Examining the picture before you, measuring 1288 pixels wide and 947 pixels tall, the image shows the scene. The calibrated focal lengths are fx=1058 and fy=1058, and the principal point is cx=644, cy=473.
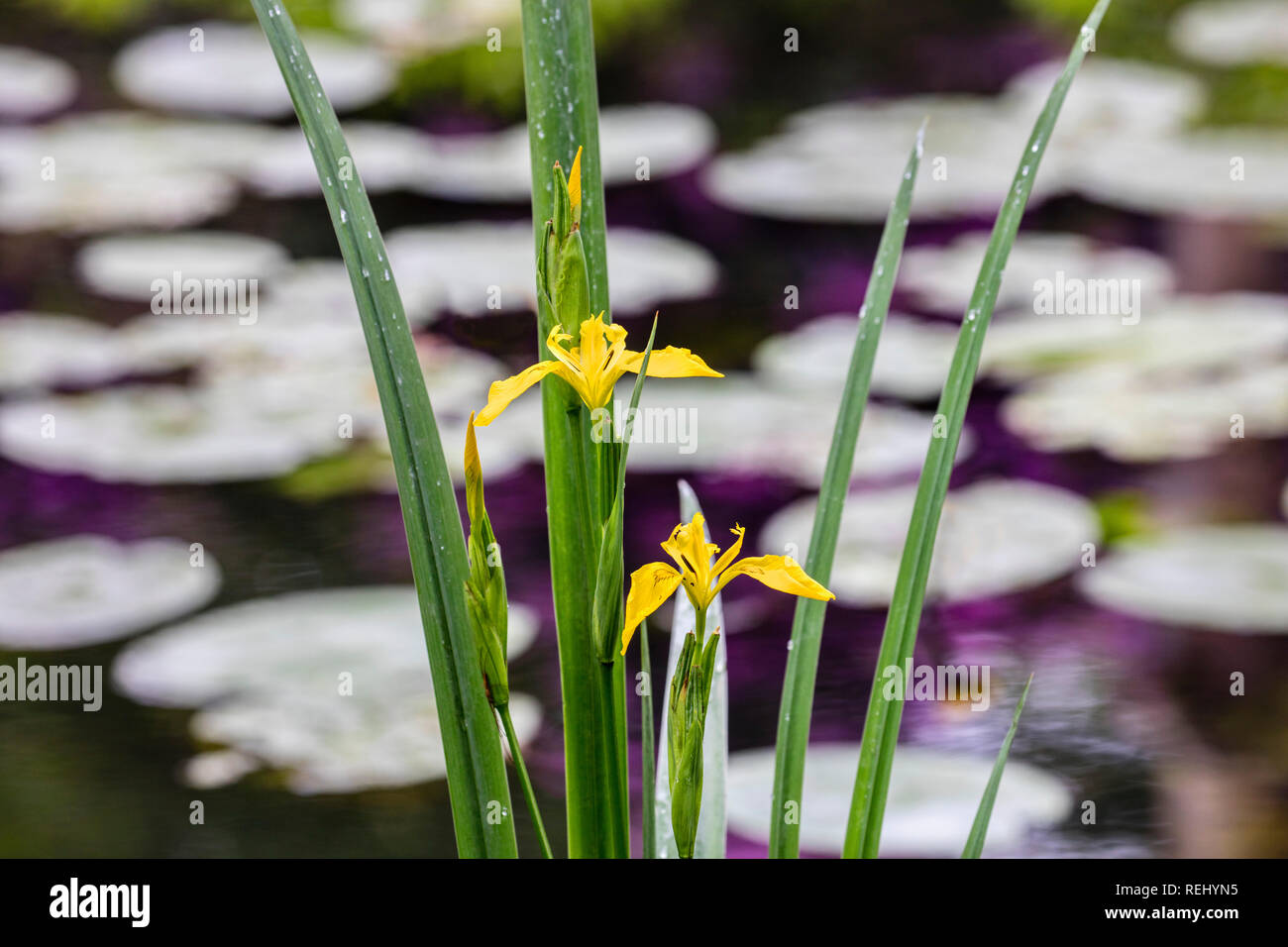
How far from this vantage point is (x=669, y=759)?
0.17m

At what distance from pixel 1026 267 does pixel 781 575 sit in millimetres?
923

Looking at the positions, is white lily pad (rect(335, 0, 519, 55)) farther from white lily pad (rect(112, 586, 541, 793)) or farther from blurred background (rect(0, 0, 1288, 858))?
white lily pad (rect(112, 586, 541, 793))

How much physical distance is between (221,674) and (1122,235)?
93 centimetres

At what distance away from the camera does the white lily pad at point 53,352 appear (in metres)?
0.92

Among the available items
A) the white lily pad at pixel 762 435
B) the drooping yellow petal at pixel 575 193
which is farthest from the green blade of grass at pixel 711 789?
the white lily pad at pixel 762 435

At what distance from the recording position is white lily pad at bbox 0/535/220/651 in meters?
0.69

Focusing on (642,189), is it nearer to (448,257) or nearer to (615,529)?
(448,257)

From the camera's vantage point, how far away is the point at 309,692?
0.65 metres

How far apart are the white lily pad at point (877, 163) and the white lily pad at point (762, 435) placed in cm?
27

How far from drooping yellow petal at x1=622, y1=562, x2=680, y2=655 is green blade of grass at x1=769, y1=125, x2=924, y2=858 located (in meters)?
0.07

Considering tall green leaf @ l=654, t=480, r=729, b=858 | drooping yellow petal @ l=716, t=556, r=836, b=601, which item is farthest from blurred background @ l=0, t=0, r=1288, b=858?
drooping yellow petal @ l=716, t=556, r=836, b=601

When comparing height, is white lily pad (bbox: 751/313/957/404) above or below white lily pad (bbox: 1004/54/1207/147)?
below

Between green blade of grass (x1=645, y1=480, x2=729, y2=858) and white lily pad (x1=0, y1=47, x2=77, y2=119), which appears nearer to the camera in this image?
green blade of grass (x1=645, y1=480, x2=729, y2=858)
